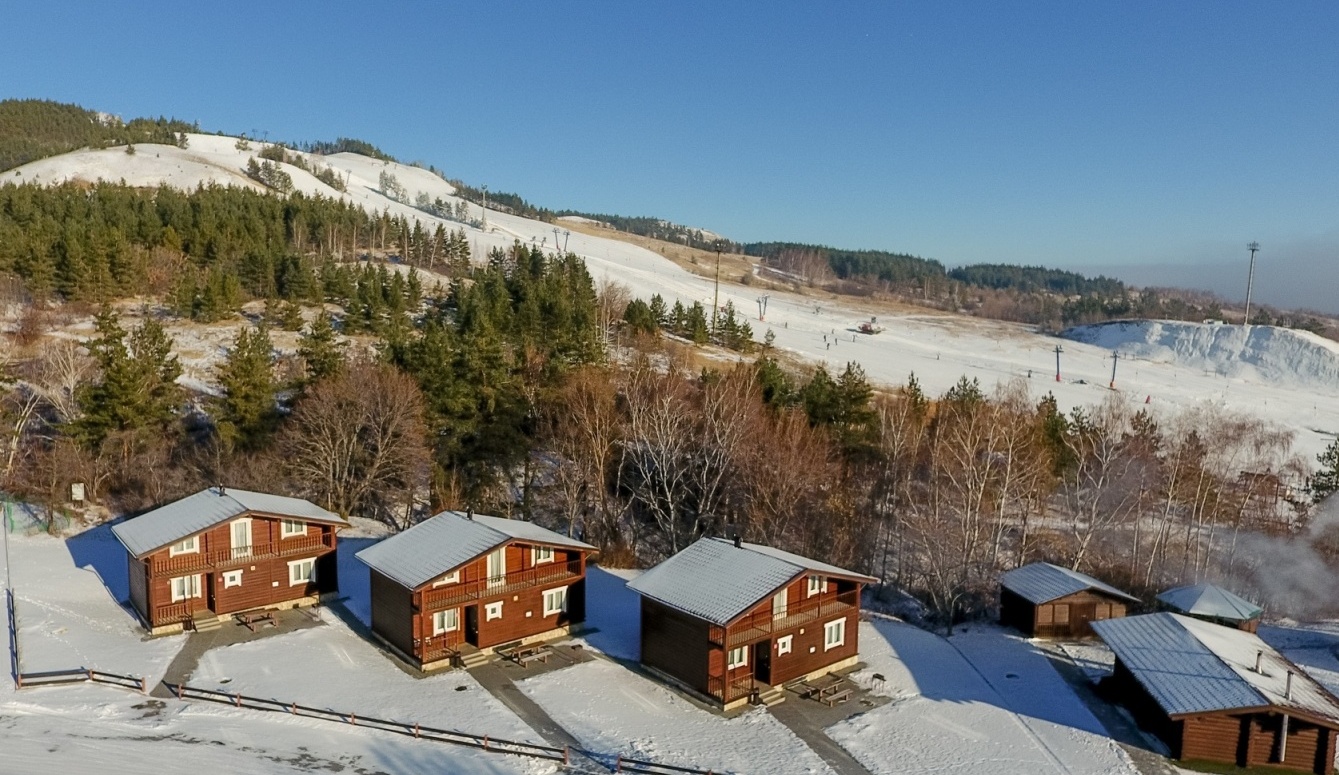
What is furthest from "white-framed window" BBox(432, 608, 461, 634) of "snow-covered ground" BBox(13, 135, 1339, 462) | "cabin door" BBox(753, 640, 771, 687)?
"snow-covered ground" BBox(13, 135, 1339, 462)

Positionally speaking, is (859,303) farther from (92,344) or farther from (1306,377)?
(92,344)

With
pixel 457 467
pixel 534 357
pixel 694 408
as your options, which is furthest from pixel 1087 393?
pixel 457 467

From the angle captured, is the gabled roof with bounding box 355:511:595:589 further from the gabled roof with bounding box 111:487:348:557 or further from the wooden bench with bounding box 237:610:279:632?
the wooden bench with bounding box 237:610:279:632

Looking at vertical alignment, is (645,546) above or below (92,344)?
below

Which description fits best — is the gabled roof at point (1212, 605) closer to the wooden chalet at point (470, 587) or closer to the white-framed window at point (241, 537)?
the wooden chalet at point (470, 587)

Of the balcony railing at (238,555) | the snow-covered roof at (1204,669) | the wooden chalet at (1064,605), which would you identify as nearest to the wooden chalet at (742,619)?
the wooden chalet at (1064,605)

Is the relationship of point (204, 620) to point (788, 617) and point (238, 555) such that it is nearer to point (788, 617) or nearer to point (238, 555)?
point (238, 555)
